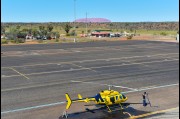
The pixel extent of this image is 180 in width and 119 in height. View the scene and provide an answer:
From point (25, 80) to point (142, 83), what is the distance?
14400 millimetres

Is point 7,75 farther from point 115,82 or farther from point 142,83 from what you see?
point 142,83

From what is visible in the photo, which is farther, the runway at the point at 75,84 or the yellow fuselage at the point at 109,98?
the runway at the point at 75,84

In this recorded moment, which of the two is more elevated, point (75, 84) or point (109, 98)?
point (109, 98)

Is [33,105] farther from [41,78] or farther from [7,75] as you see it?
[7,75]

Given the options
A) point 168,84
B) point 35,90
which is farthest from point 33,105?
point 168,84

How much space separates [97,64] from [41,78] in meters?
14.8

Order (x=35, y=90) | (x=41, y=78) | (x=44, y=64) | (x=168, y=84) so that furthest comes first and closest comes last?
1. (x=44, y=64)
2. (x=41, y=78)
3. (x=168, y=84)
4. (x=35, y=90)

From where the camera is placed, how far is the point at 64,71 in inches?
1741

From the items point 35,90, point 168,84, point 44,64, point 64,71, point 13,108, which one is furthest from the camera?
point 44,64

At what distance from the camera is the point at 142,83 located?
119ft

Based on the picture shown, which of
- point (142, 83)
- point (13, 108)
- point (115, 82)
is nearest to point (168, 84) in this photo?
point (142, 83)

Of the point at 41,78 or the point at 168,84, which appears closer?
the point at 168,84

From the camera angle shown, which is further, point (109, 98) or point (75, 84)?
point (75, 84)

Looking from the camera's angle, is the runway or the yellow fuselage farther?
the runway
